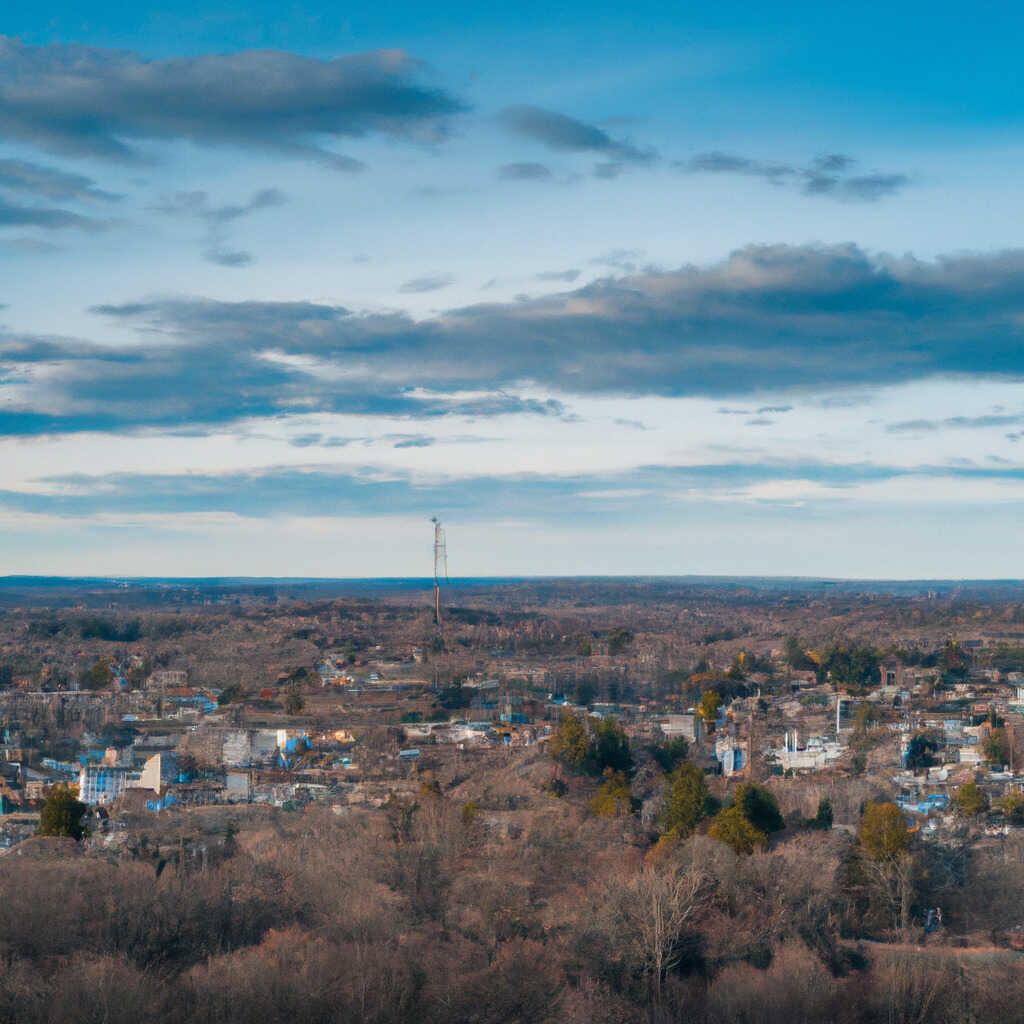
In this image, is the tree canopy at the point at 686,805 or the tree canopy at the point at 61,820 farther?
the tree canopy at the point at 686,805

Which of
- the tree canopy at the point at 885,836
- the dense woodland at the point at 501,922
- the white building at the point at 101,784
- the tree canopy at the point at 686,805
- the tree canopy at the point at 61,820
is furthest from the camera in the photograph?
the white building at the point at 101,784

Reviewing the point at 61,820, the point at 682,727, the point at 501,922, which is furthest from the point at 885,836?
the point at 682,727

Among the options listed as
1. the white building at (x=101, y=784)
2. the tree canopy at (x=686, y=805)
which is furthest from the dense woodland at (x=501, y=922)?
the white building at (x=101, y=784)

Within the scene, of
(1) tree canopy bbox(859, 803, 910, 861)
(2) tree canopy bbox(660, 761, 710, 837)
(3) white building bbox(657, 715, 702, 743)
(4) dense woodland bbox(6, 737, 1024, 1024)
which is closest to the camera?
(4) dense woodland bbox(6, 737, 1024, 1024)

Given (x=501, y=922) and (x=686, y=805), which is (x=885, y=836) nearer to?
(x=686, y=805)

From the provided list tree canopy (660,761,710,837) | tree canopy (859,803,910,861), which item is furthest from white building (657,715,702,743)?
tree canopy (859,803,910,861)

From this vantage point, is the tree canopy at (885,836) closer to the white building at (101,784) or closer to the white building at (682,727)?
the white building at (682,727)

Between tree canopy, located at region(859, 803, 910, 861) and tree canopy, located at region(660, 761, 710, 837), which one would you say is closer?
tree canopy, located at region(859, 803, 910, 861)

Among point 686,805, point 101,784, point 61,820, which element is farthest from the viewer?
point 101,784

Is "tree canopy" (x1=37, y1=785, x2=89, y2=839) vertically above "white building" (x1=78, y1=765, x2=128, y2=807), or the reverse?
"tree canopy" (x1=37, y1=785, x2=89, y2=839)

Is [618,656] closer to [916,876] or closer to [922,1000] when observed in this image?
[916,876]

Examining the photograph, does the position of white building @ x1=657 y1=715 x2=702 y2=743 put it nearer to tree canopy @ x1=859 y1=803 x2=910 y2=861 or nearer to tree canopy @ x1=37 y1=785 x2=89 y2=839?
tree canopy @ x1=859 y1=803 x2=910 y2=861

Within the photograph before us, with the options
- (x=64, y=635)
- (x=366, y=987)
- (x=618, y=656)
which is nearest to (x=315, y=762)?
(x=366, y=987)
